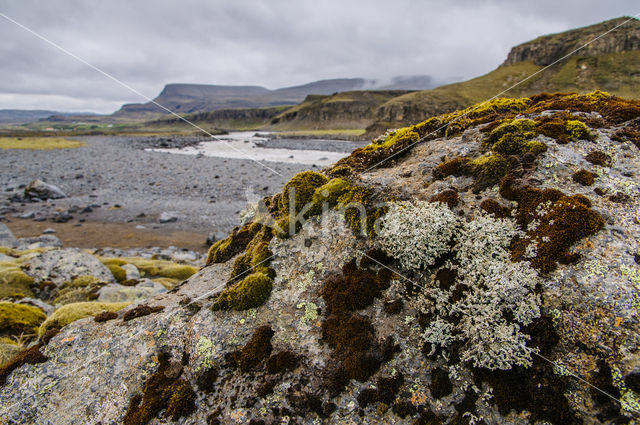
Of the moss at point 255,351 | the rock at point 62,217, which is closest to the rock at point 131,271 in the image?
the moss at point 255,351

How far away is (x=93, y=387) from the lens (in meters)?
5.09

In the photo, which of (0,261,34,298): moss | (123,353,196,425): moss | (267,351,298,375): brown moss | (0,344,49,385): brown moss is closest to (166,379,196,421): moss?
(123,353,196,425): moss

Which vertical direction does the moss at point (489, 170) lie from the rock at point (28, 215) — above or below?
above

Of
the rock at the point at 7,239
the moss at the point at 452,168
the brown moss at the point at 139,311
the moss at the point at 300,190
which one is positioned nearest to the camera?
the brown moss at the point at 139,311

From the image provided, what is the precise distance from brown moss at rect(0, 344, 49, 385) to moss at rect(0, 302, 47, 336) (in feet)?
10.5

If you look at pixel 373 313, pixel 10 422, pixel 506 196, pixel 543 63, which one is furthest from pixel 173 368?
pixel 543 63

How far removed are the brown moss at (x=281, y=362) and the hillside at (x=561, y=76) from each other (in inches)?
5685

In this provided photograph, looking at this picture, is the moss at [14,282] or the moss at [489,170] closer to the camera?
the moss at [489,170]

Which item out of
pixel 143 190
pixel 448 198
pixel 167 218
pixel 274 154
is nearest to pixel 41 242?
pixel 167 218

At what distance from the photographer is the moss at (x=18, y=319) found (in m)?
7.91

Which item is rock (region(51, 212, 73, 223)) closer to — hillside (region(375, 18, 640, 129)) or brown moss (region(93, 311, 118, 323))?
brown moss (region(93, 311, 118, 323))

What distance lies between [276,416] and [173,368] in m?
2.08

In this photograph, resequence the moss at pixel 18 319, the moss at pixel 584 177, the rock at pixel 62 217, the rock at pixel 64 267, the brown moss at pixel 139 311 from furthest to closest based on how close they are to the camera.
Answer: the rock at pixel 62 217
the rock at pixel 64 267
the moss at pixel 18 319
the brown moss at pixel 139 311
the moss at pixel 584 177

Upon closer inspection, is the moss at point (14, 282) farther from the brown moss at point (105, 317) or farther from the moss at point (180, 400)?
the moss at point (180, 400)
